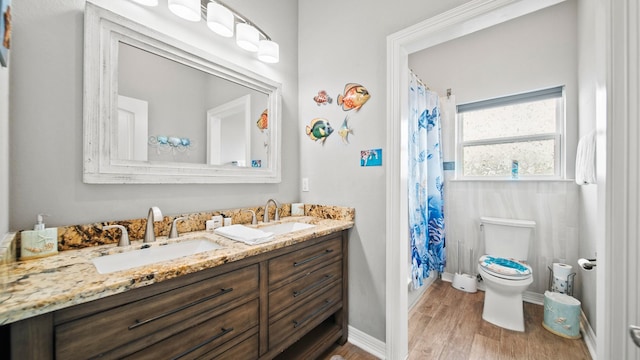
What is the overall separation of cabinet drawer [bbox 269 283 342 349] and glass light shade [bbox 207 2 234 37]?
5.81 feet

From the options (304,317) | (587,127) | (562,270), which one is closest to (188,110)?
(304,317)

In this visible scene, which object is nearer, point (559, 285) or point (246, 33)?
point (246, 33)

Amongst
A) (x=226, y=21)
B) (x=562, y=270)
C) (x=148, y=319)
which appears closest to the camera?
(x=148, y=319)

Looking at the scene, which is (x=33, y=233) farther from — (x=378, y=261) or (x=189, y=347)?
(x=378, y=261)

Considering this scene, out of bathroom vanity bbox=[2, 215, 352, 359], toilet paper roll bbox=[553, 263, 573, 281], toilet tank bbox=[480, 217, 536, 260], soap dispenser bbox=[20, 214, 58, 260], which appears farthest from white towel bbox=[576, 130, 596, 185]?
soap dispenser bbox=[20, 214, 58, 260]

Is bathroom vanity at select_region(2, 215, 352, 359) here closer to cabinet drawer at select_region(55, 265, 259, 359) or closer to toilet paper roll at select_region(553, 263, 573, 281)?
cabinet drawer at select_region(55, 265, 259, 359)

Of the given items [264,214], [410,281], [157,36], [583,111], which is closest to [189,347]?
[264,214]

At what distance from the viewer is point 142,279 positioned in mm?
771

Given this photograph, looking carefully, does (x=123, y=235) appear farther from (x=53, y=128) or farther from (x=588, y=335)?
(x=588, y=335)

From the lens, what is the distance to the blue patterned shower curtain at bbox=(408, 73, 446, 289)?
2.20 metres

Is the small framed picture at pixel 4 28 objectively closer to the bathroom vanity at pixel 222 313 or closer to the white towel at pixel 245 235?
the bathroom vanity at pixel 222 313

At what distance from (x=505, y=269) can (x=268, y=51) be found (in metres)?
2.61

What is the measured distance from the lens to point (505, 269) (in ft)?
6.50

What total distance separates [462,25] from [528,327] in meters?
2.40
